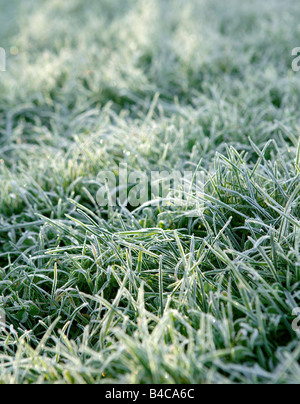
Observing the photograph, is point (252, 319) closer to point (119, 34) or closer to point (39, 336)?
point (39, 336)

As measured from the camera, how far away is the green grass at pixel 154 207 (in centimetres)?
97

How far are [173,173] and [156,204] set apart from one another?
162 millimetres

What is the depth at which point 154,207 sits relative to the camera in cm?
163

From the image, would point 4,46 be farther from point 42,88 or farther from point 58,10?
point 42,88

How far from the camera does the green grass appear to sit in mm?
969

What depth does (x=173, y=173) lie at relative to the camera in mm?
1630

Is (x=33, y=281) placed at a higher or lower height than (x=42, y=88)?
lower

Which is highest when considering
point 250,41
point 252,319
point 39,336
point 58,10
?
point 58,10
